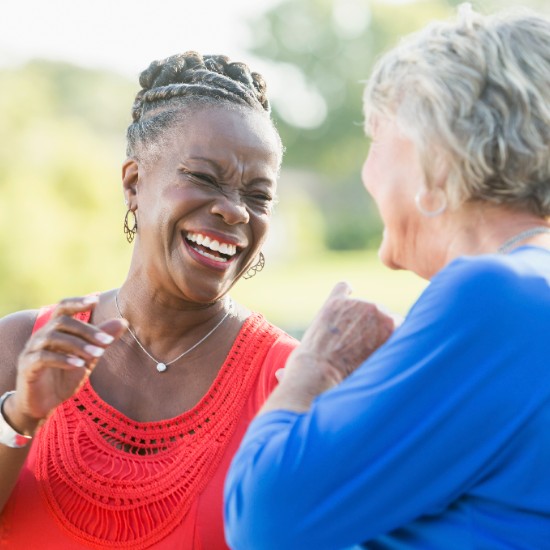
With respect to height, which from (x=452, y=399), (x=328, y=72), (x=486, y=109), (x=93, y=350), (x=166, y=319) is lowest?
(x=328, y=72)

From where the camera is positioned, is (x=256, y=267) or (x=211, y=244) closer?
(x=211, y=244)

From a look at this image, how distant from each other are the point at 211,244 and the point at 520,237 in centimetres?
125

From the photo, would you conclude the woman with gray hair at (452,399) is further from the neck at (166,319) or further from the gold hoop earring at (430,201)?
the neck at (166,319)

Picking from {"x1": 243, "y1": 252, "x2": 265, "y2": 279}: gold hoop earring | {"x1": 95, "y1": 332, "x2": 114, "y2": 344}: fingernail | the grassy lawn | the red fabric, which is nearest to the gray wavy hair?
{"x1": 95, "y1": 332, "x2": 114, "y2": 344}: fingernail

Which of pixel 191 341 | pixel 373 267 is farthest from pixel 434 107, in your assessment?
pixel 373 267

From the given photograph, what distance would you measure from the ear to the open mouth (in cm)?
32

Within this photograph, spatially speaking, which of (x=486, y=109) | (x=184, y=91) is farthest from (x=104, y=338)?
(x=184, y=91)

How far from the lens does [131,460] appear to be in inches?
111

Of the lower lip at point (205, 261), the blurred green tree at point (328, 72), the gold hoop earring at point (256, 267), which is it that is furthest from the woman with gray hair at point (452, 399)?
the blurred green tree at point (328, 72)

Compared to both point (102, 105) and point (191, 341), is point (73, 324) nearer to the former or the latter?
point (191, 341)

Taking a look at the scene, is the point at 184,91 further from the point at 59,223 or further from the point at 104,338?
the point at 59,223

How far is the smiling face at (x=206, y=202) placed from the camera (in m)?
2.96

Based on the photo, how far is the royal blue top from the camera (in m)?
1.69

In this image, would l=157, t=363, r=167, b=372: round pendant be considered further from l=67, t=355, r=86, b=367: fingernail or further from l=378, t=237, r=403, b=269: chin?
l=378, t=237, r=403, b=269: chin
